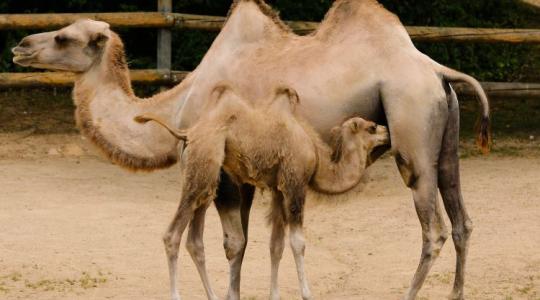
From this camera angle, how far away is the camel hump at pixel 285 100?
8.59 metres

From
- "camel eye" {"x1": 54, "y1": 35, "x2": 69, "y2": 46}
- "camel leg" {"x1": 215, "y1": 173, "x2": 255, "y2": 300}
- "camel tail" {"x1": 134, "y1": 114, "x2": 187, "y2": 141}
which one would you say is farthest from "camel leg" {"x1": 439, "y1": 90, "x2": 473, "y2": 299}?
"camel eye" {"x1": 54, "y1": 35, "x2": 69, "y2": 46}

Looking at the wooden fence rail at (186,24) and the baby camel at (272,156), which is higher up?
the baby camel at (272,156)

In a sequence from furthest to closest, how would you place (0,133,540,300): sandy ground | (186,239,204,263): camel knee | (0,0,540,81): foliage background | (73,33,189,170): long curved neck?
(0,0,540,81): foliage background → (0,133,540,300): sandy ground → (73,33,189,170): long curved neck → (186,239,204,263): camel knee

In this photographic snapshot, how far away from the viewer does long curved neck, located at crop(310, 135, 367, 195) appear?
339 inches

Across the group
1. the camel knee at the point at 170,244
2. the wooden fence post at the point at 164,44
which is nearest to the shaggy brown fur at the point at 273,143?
the camel knee at the point at 170,244

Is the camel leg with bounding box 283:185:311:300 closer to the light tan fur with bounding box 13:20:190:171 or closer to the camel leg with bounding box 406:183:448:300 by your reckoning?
the camel leg with bounding box 406:183:448:300

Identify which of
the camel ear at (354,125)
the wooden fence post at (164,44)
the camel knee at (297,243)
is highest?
the camel ear at (354,125)

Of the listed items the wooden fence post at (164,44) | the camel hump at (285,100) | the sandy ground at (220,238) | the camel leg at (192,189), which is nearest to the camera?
the camel leg at (192,189)

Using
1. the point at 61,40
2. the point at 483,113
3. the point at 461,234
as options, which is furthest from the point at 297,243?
the point at 61,40

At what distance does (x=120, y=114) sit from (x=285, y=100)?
1.42 metres

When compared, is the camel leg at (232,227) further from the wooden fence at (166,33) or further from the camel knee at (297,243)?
the wooden fence at (166,33)

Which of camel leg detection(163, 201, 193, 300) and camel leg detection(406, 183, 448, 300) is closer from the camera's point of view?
camel leg detection(163, 201, 193, 300)

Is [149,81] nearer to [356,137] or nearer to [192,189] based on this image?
[356,137]

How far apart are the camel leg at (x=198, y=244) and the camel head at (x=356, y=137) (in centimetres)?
101
